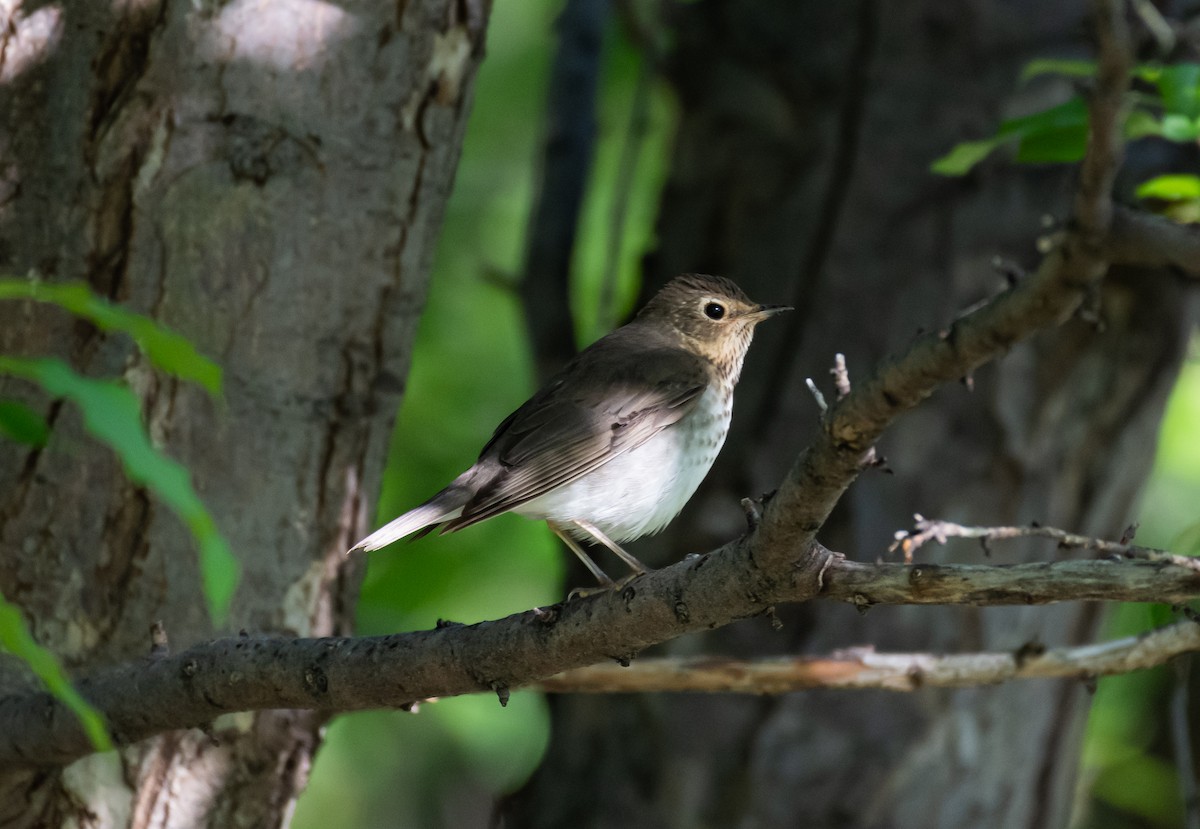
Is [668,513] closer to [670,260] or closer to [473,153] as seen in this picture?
[670,260]

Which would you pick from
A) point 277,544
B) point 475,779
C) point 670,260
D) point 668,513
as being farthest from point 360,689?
point 475,779

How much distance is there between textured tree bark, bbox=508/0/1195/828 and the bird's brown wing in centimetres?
85

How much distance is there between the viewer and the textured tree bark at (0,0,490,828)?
123 inches

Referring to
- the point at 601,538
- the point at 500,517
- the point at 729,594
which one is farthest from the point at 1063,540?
the point at 500,517

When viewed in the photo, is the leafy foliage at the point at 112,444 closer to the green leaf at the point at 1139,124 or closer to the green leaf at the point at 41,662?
the green leaf at the point at 41,662

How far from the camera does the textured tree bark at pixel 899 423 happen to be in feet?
15.0

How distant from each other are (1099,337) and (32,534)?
3647 mm

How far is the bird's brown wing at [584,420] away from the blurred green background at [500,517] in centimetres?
154

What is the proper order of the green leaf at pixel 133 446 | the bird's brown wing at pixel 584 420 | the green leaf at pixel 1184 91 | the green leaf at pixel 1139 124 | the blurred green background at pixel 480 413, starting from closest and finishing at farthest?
1. the green leaf at pixel 133 446
2. the green leaf at pixel 1184 91
3. the green leaf at pixel 1139 124
4. the bird's brown wing at pixel 584 420
5. the blurred green background at pixel 480 413

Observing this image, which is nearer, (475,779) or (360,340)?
(360,340)

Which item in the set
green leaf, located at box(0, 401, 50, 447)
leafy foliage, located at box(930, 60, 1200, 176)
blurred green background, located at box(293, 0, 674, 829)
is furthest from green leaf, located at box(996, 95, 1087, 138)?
blurred green background, located at box(293, 0, 674, 829)

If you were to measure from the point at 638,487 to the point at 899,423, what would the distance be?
130 cm

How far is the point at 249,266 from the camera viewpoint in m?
3.31

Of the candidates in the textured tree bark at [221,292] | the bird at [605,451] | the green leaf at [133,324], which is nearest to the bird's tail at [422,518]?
the bird at [605,451]
